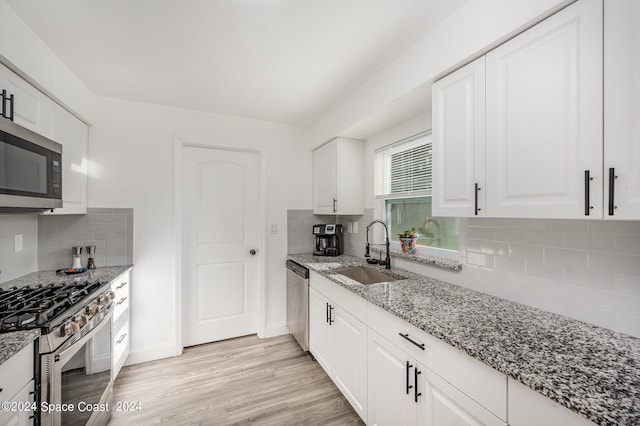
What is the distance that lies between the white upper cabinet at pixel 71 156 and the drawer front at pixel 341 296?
1983 millimetres

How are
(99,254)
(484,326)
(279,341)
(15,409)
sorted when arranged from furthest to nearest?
(279,341) → (99,254) → (484,326) → (15,409)

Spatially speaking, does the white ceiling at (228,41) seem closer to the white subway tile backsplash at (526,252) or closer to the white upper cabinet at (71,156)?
the white upper cabinet at (71,156)

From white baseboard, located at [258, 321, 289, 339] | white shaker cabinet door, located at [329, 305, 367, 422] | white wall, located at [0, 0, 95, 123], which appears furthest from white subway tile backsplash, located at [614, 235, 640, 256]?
white wall, located at [0, 0, 95, 123]

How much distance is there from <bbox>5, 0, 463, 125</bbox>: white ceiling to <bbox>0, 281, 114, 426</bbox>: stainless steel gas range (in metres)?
1.50

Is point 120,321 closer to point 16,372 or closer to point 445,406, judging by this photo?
point 16,372

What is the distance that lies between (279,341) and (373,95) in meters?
2.59

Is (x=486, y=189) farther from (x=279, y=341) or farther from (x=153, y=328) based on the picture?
(x=153, y=328)

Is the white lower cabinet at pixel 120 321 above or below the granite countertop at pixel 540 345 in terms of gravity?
below

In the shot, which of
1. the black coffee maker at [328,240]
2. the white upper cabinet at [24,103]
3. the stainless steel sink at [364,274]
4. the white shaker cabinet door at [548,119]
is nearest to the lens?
the white shaker cabinet door at [548,119]

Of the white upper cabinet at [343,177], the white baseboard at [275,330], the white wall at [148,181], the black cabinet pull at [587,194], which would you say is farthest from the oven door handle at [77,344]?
the black cabinet pull at [587,194]

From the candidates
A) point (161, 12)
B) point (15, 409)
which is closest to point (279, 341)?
point (15, 409)

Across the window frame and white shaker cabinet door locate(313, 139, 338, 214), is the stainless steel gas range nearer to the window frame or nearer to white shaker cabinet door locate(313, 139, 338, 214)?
white shaker cabinet door locate(313, 139, 338, 214)

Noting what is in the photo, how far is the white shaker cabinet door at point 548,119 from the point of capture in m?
0.93

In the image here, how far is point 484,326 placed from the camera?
3.69 feet
